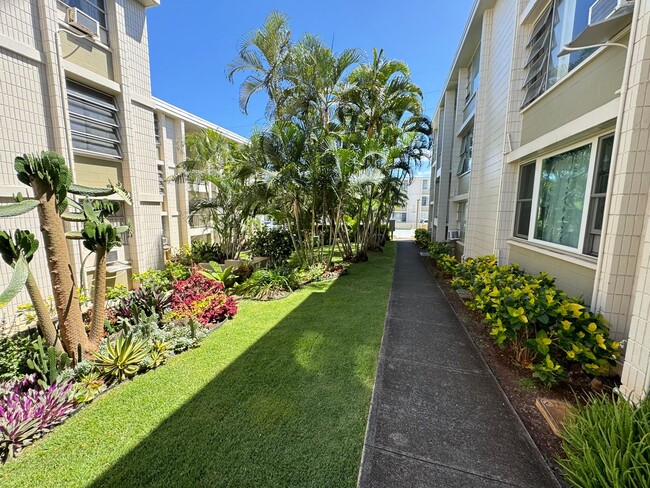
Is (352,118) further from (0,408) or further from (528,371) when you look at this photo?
(0,408)

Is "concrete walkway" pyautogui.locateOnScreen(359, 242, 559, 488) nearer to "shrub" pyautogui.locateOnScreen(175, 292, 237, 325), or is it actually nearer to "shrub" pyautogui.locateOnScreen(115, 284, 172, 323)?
"shrub" pyautogui.locateOnScreen(175, 292, 237, 325)

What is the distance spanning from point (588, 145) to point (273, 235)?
1062 cm

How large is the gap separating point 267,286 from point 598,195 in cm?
666

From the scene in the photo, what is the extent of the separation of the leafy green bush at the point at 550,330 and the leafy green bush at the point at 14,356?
6081 mm

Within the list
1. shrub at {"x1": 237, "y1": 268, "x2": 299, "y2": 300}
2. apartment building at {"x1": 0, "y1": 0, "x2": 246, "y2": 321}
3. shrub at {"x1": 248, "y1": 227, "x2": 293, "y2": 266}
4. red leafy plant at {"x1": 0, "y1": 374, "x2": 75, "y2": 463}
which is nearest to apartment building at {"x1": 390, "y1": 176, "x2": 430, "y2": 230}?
shrub at {"x1": 248, "y1": 227, "x2": 293, "y2": 266}

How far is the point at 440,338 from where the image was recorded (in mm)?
4762

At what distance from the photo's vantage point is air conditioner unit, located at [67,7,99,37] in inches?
247

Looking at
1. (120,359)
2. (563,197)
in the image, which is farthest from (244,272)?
(563,197)

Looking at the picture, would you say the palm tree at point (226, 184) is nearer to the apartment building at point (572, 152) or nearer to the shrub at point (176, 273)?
the shrub at point (176, 273)

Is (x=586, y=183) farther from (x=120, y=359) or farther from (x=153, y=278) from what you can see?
(x=153, y=278)

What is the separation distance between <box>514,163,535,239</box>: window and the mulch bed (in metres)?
2.69

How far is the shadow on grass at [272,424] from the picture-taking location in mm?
2297

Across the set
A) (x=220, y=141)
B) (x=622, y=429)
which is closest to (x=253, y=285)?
(x=622, y=429)

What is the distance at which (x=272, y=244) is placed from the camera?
40.4ft
